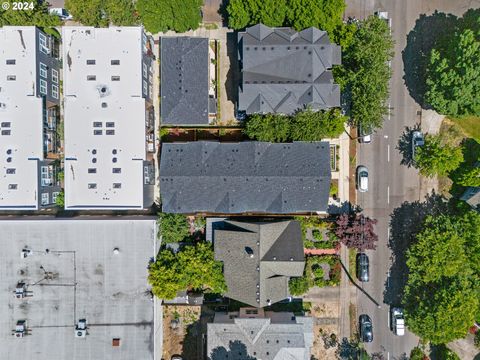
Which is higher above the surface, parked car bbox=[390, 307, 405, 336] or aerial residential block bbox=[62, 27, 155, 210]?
aerial residential block bbox=[62, 27, 155, 210]

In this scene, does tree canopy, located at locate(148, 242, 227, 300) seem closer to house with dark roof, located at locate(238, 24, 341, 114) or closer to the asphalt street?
house with dark roof, located at locate(238, 24, 341, 114)

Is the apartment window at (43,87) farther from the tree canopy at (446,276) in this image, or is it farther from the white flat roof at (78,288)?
the tree canopy at (446,276)

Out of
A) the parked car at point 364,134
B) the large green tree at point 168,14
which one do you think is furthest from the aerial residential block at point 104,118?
the parked car at point 364,134

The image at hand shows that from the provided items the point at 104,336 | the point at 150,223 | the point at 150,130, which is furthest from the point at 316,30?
the point at 104,336

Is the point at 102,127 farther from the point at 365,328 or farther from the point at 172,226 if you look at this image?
the point at 365,328

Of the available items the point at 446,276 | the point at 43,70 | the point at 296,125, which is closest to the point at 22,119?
the point at 43,70

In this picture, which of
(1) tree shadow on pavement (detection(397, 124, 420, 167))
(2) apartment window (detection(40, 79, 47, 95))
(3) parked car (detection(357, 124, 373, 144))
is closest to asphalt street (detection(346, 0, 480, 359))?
(1) tree shadow on pavement (detection(397, 124, 420, 167))
